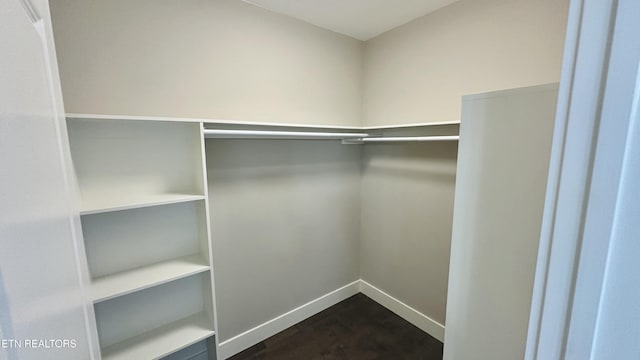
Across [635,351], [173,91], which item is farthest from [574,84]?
[173,91]

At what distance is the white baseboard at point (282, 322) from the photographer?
194 centimetres

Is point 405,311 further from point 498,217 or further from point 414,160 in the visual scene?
point 498,217

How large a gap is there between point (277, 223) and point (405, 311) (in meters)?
1.51

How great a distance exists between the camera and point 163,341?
1.48 metres

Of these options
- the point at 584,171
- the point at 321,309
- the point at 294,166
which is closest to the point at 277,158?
the point at 294,166

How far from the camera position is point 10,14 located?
33 centimetres

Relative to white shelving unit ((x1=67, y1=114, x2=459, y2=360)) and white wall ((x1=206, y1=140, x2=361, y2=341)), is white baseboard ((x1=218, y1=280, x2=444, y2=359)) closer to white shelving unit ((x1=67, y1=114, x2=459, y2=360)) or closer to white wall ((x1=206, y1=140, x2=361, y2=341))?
white wall ((x1=206, y1=140, x2=361, y2=341))

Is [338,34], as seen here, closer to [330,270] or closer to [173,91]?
[173,91]

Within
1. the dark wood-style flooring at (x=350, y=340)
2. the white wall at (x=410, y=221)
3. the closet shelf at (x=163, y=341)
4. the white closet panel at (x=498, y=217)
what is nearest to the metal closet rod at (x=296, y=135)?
the white wall at (x=410, y=221)

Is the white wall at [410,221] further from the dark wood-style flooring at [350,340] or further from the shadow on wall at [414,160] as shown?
the dark wood-style flooring at [350,340]

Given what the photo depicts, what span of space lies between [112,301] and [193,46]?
1662 mm

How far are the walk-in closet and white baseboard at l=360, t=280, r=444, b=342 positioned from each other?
18 millimetres

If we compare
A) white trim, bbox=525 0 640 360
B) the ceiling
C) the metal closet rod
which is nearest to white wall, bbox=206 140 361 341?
the metal closet rod

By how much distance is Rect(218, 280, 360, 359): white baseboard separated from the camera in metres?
1.94
